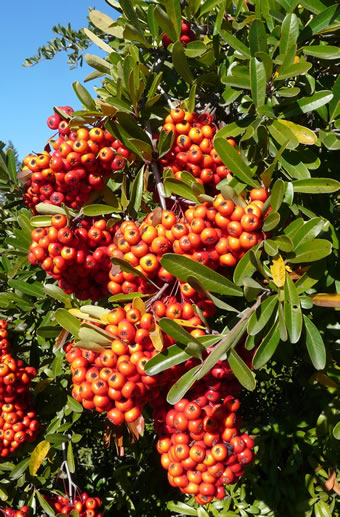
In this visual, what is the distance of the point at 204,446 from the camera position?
1532 mm

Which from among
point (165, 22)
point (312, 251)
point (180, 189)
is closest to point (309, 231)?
point (312, 251)

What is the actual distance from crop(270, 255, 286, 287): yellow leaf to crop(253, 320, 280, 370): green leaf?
0.15m

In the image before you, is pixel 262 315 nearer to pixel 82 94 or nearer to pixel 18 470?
pixel 82 94

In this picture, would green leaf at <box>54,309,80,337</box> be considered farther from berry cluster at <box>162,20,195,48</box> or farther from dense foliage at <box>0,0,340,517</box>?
berry cluster at <box>162,20,195,48</box>

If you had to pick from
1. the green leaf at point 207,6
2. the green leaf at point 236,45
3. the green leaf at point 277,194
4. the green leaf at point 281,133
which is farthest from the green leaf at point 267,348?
the green leaf at point 207,6

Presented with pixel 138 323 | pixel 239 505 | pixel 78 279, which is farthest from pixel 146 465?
pixel 138 323

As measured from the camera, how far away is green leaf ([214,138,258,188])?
4.61 feet

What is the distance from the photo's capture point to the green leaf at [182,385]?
1.33 meters

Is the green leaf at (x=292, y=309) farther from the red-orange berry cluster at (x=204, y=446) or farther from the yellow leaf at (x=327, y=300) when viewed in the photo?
the red-orange berry cluster at (x=204, y=446)

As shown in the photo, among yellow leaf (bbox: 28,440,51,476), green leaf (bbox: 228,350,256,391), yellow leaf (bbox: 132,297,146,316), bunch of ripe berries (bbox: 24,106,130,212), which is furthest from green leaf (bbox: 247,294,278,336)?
yellow leaf (bbox: 28,440,51,476)

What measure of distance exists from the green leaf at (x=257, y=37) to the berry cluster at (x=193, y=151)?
1.06ft

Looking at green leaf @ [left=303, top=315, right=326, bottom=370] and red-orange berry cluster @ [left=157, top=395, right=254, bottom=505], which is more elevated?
green leaf @ [left=303, top=315, right=326, bottom=370]

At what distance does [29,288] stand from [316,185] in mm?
1848

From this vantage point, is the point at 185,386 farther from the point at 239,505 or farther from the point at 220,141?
the point at 239,505
